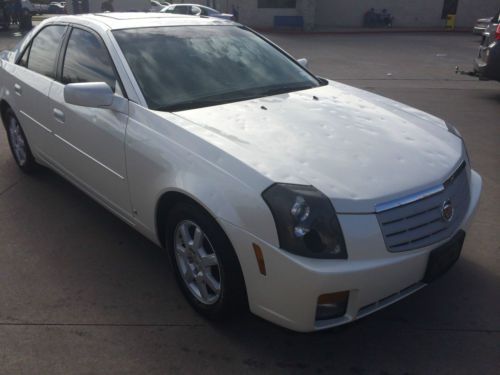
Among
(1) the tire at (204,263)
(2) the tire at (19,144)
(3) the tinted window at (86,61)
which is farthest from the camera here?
(2) the tire at (19,144)

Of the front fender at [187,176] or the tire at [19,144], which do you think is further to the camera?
the tire at [19,144]

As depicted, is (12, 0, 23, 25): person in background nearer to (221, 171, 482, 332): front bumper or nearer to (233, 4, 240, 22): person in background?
(233, 4, 240, 22): person in background

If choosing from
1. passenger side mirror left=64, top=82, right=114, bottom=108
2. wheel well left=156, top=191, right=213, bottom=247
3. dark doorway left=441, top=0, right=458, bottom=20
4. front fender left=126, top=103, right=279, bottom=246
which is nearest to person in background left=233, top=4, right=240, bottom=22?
dark doorway left=441, top=0, right=458, bottom=20

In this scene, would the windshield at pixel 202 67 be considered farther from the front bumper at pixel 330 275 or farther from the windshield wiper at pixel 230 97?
the front bumper at pixel 330 275

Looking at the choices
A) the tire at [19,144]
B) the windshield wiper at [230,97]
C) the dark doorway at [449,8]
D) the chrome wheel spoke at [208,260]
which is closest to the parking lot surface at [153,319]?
the chrome wheel spoke at [208,260]

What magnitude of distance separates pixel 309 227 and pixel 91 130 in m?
1.90

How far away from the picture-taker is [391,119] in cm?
322

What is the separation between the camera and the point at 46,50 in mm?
4254

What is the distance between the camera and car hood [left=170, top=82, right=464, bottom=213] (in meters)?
2.39

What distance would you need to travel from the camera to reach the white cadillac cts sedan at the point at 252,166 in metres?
2.28

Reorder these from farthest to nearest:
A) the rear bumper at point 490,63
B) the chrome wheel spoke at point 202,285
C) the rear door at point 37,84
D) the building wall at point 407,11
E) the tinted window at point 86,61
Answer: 1. the building wall at point 407,11
2. the rear bumper at point 490,63
3. the rear door at point 37,84
4. the tinted window at point 86,61
5. the chrome wheel spoke at point 202,285

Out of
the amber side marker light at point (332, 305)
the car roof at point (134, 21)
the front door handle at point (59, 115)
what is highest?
the car roof at point (134, 21)

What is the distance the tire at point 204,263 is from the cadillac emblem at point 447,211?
3.59 feet

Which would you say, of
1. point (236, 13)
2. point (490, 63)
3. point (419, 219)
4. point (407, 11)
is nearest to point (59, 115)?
point (419, 219)
